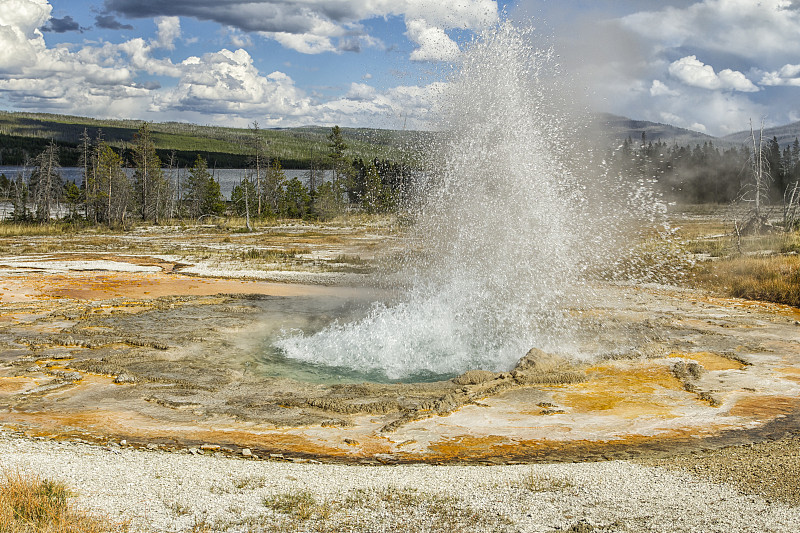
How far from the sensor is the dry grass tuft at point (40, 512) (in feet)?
14.5

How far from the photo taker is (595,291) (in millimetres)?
18859

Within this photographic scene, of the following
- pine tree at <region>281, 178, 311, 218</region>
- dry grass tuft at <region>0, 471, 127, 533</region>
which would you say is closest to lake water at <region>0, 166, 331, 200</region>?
pine tree at <region>281, 178, 311, 218</region>

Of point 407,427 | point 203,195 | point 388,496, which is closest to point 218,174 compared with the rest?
point 203,195

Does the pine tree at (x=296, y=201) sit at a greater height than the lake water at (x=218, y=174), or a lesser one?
lesser

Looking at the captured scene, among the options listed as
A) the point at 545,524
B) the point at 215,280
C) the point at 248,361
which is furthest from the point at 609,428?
the point at 215,280

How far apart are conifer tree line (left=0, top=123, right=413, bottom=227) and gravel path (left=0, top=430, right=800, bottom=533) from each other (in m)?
42.8

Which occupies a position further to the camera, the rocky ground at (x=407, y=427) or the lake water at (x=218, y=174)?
the lake water at (x=218, y=174)

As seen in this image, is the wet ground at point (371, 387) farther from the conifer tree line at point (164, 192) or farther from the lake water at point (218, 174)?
the lake water at point (218, 174)

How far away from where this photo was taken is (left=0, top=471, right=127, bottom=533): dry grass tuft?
441 centimetres

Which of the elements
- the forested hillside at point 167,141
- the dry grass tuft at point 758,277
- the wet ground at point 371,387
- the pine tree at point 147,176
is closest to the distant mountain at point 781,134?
the forested hillside at point 167,141

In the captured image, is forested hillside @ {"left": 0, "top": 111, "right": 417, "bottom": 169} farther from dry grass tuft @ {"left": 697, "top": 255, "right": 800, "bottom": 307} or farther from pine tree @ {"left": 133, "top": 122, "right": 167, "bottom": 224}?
dry grass tuft @ {"left": 697, "top": 255, "right": 800, "bottom": 307}

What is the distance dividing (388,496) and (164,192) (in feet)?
200

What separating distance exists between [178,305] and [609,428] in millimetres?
11917

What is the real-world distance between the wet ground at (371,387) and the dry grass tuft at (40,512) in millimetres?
2227
